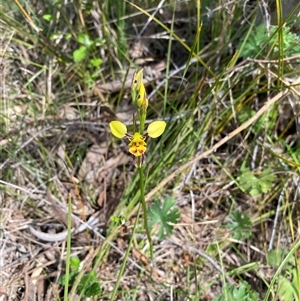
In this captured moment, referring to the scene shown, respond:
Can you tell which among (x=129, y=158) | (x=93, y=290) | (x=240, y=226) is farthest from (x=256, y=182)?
(x=93, y=290)

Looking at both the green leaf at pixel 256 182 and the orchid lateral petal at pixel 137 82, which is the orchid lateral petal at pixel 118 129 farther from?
the green leaf at pixel 256 182

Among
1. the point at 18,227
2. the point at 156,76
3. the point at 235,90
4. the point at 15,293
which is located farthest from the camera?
the point at 156,76

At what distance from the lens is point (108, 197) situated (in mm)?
1753

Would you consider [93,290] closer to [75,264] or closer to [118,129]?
[75,264]

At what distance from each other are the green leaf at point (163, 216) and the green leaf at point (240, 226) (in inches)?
8.5

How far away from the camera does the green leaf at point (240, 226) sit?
1.66m

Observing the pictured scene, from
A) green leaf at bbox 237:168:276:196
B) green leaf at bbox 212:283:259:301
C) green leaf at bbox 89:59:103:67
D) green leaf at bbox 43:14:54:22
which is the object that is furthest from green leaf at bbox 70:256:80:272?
green leaf at bbox 43:14:54:22

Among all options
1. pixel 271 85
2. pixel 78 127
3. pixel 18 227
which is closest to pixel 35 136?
pixel 78 127

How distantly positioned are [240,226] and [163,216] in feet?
0.89

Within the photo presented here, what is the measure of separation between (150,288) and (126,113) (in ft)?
2.09

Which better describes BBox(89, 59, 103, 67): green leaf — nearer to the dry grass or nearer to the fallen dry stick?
the dry grass

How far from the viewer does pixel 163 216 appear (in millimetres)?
1585

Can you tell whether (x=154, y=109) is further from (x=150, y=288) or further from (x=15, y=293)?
(x=15, y=293)

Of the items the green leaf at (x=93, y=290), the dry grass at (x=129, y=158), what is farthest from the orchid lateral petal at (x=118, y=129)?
the green leaf at (x=93, y=290)
